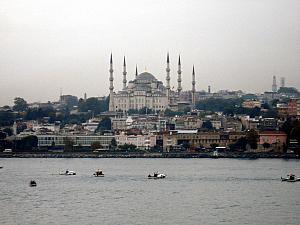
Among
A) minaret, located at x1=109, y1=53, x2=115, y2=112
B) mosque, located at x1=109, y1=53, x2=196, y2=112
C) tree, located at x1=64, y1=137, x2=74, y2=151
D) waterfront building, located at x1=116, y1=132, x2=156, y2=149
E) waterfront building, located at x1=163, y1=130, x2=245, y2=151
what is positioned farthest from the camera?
mosque, located at x1=109, y1=53, x2=196, y2=112

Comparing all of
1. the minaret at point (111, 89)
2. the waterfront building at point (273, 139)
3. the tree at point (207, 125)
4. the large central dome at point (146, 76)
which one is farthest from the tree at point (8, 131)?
the waterfront building at point (273, 139)

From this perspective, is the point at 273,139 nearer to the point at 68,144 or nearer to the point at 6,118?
the point at 68,144

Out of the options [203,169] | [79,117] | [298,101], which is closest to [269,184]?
[203,169]

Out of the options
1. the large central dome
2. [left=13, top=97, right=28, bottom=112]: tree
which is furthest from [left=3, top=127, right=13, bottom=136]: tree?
the large central dome

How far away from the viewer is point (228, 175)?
86.8 feet

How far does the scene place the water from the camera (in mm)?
15867

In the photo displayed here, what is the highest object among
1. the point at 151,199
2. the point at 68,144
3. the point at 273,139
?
the point at 273,139

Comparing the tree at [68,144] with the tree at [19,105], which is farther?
the tree at [19,105]

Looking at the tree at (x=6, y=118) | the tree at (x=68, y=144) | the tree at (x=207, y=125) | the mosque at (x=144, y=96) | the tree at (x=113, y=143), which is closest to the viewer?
the tree at (x=68, y=144)

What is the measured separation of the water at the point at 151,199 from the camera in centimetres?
1587

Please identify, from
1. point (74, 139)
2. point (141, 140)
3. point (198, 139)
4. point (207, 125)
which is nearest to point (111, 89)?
point (207, 125)

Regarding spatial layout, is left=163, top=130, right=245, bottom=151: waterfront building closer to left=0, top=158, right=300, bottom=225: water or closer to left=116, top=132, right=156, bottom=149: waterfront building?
left=116, top=132, right=156, bottom=149: waterfront building

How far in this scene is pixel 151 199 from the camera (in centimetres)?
1902

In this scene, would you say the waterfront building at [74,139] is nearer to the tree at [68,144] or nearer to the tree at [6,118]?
the tree at [68,144]
